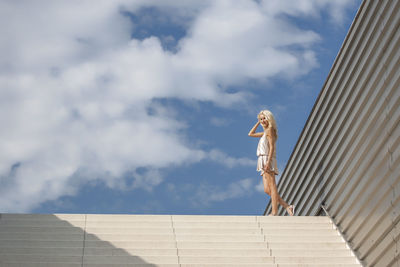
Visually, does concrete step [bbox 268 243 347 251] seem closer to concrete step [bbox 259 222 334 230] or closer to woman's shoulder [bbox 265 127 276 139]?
concrete step [bbox 259 222 334 230]

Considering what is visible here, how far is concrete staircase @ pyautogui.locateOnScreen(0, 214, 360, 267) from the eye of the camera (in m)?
9.80

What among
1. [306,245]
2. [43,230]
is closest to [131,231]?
[43,230]

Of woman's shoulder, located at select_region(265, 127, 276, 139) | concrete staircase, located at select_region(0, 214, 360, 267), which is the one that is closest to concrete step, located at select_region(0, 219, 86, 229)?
concrete staircase, located at select_region(0, 214, 360, 267)

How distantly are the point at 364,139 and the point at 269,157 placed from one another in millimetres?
2193

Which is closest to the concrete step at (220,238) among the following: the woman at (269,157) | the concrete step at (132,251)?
the concrete step at (132,251)

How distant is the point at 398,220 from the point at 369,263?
3.45 feet

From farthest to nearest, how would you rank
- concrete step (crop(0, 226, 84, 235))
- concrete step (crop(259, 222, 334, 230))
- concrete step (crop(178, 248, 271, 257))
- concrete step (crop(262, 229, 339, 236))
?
concrete step (crop(259, 222, 334, 230))
concrete step (crop(262, 229, 339, 236))
concrete step (crop(0, 226, 84, 235))
concrete step (crop(178, 248, 271, 257))

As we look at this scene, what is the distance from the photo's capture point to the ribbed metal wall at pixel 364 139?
9.96m

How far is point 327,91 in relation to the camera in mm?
13281

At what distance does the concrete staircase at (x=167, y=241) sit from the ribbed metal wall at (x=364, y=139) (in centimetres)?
58

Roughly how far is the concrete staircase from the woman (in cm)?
121

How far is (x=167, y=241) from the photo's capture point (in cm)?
1049

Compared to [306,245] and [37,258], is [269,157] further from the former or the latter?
[37,258]

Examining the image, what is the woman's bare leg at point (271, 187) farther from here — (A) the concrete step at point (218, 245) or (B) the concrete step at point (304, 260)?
(B) the concrete step at point (304, 260)
